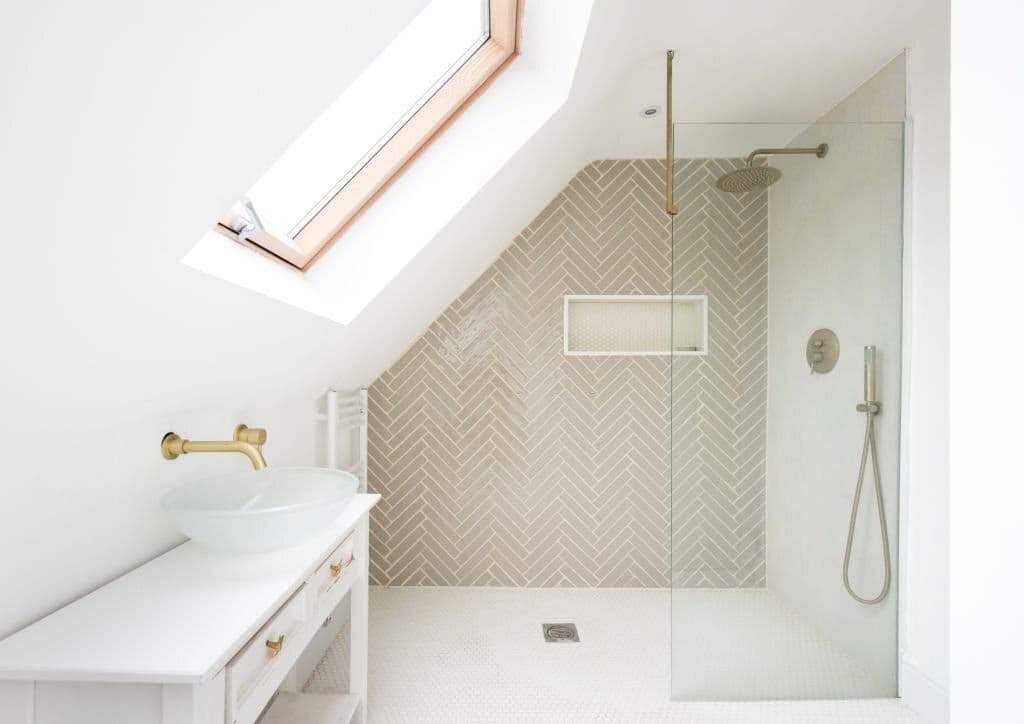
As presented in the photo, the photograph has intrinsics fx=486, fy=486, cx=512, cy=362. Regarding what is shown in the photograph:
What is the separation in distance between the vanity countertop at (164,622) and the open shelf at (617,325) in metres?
1.89

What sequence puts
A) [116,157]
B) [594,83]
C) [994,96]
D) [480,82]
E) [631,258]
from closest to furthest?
[994,96], [116,157], [480,82], [594,83], [631,258]

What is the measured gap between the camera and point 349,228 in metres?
1.65

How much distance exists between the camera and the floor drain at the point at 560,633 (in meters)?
2.16

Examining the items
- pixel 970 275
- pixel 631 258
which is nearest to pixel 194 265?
pixel 970 275

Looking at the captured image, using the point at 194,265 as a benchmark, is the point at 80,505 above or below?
below

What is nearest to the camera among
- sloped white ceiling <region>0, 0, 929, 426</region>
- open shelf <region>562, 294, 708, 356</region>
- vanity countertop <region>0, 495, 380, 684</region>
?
sloped white ceiling <region>0, 0, 929, 426</region>

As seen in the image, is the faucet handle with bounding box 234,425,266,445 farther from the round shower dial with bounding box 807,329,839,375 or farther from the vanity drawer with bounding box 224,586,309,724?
the round shower dial with bounding box 807,329,839,375

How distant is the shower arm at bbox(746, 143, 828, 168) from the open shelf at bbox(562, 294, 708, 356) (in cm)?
98

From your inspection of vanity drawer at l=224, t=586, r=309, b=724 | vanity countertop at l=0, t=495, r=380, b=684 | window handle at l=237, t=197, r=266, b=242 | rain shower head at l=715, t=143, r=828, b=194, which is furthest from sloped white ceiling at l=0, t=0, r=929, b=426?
rain shower head at l=715, t=143, r=828, b=194

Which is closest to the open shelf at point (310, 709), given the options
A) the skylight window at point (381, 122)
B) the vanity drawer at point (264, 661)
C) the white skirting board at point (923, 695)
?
the vanity drawer at point (264, 661)

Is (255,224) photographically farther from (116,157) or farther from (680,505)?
(680,505)

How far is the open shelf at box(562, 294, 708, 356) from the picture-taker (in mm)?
2693

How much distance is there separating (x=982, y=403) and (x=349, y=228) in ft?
5.40

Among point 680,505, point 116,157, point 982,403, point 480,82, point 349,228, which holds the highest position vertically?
point 480,82
